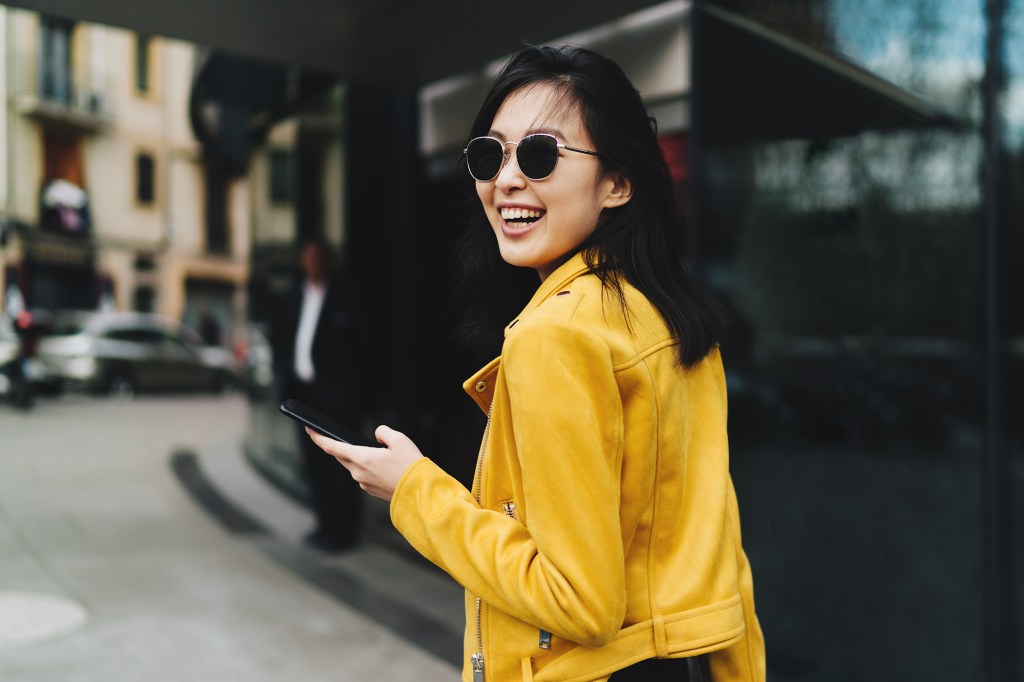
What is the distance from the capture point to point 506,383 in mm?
1254

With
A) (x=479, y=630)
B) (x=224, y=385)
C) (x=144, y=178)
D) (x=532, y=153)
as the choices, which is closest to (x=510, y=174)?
(x=532, y=153)

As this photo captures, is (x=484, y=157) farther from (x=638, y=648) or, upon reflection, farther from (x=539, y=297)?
(x=638, y=648)

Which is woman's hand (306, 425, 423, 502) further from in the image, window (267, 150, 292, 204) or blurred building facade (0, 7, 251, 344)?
blurred building facade (0, 7, 251, 344)

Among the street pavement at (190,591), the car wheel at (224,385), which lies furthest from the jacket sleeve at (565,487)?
the car wheel at (224,385)

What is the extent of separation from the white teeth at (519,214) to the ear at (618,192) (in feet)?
0.36

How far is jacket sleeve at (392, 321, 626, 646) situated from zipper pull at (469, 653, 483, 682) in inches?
6.6

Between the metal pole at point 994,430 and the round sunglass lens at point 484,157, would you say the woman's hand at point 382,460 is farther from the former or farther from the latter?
the metal pole at point 994,430

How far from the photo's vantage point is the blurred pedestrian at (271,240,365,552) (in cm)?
581

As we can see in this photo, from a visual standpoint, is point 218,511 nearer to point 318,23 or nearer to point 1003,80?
point 318,23

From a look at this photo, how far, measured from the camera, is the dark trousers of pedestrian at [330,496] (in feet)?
18.9

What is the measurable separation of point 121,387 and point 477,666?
Result: 1796 centimetres

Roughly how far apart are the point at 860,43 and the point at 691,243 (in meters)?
0.95

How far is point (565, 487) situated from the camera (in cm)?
117

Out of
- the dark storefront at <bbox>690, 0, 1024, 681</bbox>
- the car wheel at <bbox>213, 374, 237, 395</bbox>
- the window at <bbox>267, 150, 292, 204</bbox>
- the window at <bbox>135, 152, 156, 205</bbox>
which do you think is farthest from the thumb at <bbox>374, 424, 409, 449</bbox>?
the window at <bbox>135, 152, 156, 205</bbox>
